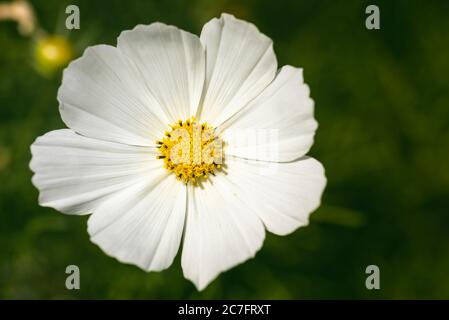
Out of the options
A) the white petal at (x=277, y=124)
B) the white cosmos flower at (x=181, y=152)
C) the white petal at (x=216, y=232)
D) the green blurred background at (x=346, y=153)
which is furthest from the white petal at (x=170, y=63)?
the green blurred background at (x=346, y=153)

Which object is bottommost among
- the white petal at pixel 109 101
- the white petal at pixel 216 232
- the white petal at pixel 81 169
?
the white petal at pixel 216 232

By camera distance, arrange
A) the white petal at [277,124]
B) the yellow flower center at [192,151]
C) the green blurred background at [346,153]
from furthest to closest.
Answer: the green blurred background at [346,153] < the yellow flower center at [192,151] < the white petal at [277,124]

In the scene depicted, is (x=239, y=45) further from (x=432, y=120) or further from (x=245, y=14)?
(x=432, y=120)

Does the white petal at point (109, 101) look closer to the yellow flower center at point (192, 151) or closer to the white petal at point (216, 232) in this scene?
the yellow flower center at point (192, 151)

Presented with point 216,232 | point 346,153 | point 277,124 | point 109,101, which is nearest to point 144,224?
point 216,232

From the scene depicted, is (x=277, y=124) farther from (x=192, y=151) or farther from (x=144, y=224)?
(x=144, y=224)

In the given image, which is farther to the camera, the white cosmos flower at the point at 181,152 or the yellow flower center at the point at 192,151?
the yellow flower center at the point at 192,151

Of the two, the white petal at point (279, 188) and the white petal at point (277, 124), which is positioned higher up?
the white petal at point (277, 124)
